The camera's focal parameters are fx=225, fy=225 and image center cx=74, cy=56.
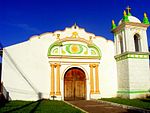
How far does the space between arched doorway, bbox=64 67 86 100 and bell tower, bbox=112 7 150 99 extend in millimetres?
2887

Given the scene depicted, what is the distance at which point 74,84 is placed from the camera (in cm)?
1778

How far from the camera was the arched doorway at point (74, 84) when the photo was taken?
57.6ft

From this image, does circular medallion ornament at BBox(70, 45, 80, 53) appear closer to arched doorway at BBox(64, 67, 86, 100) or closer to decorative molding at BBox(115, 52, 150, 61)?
arched doorway at BBox(64, 67, 86, 100)

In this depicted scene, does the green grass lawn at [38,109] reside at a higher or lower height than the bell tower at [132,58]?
lower

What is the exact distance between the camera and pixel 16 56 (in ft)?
54.2

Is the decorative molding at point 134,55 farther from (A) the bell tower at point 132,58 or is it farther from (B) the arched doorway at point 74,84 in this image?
(B) the arched doorway at point 74,84

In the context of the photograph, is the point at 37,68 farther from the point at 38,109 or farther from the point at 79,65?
the point at 38,109

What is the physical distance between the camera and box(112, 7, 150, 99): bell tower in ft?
54.4

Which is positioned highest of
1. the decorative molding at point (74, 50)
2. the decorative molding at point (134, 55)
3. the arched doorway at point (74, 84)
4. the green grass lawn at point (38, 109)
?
the decorative molding at point (74, 50)

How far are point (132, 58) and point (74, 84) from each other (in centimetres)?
490

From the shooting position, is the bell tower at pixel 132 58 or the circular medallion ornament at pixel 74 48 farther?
the circular medallion ornament at pixel 74 48

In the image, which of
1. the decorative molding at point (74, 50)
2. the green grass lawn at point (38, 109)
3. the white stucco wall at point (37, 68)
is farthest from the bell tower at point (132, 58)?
the green grass lawn at point (38, 109)

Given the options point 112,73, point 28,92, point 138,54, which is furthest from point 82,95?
point 138,54

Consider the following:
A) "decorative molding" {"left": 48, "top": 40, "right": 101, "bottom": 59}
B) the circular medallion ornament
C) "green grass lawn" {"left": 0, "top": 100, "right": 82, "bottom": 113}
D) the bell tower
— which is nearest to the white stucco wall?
"decorative molding" {"left": 48, "top": 40, "right": 101, "bottom": 59}
